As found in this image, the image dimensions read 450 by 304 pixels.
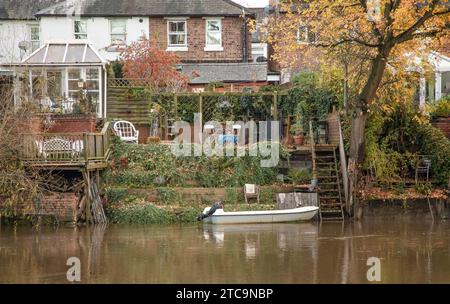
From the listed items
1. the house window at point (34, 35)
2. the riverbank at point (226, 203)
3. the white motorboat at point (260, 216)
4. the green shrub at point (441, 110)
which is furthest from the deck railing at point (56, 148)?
the house window at point (34, 35)

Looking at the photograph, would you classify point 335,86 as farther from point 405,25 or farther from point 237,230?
point 237,230

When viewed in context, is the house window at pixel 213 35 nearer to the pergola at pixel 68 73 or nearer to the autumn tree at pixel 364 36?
the pergola at pixel 68 73

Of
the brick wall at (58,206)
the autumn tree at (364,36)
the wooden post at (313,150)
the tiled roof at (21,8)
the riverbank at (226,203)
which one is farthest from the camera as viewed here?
the tiled roof at (21,8)

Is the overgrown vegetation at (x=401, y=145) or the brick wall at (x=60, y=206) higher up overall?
the overgrown vegetation at (x=401, y=145)

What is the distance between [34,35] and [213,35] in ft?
31.8

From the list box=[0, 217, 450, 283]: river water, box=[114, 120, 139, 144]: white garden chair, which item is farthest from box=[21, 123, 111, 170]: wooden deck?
box=[114, 120, 139, 144]: white garden chair

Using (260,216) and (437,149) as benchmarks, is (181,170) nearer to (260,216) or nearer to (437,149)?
(260,216)

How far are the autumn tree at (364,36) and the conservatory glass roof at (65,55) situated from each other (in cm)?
763

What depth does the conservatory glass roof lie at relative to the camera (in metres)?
29.2

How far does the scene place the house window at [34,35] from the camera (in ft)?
133

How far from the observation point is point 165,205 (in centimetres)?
2547

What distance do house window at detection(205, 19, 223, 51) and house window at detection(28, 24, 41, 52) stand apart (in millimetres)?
9005

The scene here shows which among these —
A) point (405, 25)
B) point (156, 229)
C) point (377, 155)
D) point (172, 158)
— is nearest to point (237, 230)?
point (156, 229)
